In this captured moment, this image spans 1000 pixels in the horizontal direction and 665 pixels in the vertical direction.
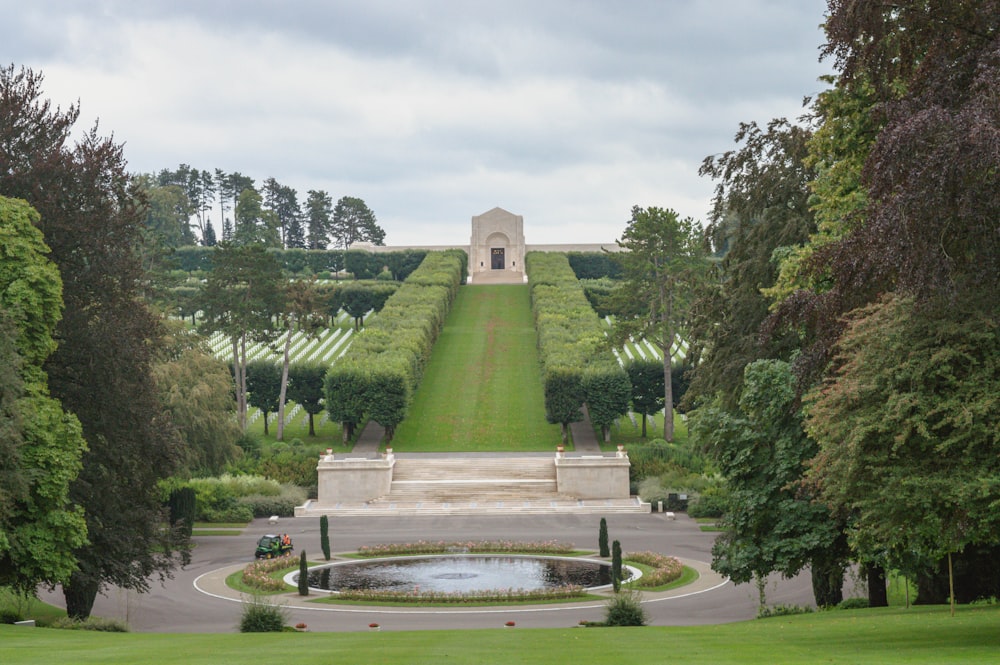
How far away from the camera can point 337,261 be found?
5310 inches

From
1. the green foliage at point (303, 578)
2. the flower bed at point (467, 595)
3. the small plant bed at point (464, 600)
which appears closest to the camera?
the small plant bed at point (464, 600)

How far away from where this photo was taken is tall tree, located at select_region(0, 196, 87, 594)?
20078mm

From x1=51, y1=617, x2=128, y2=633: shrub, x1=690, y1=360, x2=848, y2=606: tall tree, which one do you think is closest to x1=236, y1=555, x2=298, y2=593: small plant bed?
x1=51, y1=617, x2=128, y2=633: shrub

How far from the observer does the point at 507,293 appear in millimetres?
109125

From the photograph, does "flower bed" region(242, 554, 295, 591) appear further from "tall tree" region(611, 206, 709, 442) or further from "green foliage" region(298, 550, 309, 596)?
"tall tree" region(611, 206, 709, 442)

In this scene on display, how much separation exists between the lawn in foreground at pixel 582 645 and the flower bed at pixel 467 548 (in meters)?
18.3

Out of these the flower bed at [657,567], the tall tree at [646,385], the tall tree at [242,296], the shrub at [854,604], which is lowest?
the flower bed at [657,567]

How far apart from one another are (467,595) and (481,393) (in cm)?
3834

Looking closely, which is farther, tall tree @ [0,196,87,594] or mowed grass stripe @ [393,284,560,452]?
mowed grass stripe @ [393,284,560,452]

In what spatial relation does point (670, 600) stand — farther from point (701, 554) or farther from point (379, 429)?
point (379, 429)

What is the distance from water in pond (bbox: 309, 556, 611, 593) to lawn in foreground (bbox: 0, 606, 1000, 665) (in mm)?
13010

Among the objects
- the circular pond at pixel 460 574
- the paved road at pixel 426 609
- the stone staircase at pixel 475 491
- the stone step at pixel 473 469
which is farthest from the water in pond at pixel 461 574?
the stone step at pixel 473 469

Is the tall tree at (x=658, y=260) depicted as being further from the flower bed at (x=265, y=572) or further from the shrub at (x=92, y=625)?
the shrub at (x=92, y=625)

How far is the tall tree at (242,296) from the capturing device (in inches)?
2482
